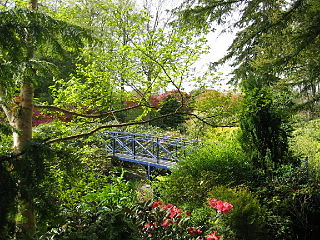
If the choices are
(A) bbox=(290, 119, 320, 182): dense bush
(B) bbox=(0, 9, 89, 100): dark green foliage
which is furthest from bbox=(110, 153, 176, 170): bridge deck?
(B) bbox=(0, 9, 89, 100): dark green foliage

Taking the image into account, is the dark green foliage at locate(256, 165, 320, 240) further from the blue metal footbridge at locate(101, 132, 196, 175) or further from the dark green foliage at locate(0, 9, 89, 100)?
the blue metal footbridge at locate(101, 132, 196, 175)

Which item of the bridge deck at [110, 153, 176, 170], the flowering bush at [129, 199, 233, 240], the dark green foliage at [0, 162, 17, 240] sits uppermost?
the dark green foliage at [0, 162, 17, 240]

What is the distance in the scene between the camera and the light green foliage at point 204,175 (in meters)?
3.96

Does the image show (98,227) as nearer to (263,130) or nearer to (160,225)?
(160,225)

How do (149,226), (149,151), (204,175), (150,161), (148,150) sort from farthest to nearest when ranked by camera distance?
(148,150)
(149,151)
(150,161)
(204,175)
(149,226)

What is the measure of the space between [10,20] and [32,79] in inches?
15.5

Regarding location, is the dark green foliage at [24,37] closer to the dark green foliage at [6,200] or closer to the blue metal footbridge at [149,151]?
the dark green foliage at [6,200]

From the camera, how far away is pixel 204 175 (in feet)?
13.5

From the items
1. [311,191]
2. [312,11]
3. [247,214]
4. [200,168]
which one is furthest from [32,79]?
[312,11]

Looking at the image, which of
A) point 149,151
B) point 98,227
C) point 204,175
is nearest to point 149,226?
point 98,227

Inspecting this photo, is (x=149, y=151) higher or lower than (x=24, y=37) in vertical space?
lower

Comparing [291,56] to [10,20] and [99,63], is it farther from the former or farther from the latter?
[10,20]

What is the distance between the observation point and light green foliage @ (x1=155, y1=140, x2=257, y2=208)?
3963 millimetres

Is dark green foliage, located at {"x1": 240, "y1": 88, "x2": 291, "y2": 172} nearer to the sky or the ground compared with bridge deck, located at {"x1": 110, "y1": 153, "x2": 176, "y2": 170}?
nearer to the sky
